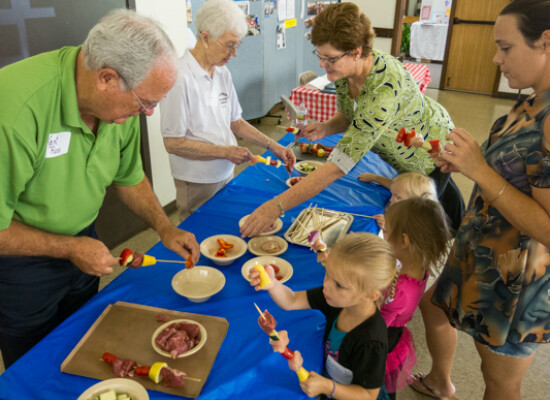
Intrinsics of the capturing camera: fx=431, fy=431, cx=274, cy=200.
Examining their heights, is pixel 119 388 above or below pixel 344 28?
below

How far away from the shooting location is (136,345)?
1370 mm

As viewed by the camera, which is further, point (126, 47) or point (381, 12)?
point (381, 12)

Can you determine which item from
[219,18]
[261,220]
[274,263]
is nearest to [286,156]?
[261,220]

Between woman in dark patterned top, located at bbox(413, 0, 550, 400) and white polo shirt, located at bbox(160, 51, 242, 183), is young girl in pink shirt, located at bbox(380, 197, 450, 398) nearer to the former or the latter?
woman in dark patterned top, located at bbox(413, 0, 550, 400)

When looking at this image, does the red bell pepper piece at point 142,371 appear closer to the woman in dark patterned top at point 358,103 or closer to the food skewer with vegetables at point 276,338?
the food skewer with vegetables at point 276,338

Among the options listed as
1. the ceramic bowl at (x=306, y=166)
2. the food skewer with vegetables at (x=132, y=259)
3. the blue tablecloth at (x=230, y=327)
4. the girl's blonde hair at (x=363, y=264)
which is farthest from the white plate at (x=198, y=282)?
the ceramic bowl at (x=306, y=166)

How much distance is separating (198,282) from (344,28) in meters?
1.33

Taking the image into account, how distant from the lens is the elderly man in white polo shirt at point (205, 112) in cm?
226

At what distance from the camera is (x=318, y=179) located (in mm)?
2070

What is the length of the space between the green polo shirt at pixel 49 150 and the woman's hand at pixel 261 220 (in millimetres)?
652

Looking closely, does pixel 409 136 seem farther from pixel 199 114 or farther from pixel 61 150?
pixel 61 150

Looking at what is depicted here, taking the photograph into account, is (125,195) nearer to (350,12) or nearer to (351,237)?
(351,237)

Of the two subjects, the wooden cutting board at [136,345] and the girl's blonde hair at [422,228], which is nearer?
the wooden cutting board at [136,345]

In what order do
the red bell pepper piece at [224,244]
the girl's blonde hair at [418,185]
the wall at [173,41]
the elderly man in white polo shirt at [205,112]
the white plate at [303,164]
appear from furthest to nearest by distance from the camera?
the wall at [173,41], the white plate at [303,164], the elderly man in white polo shirt at [205,112], the girl's blonde hair at [418,185], the red bell pepper piece at [224,244]
